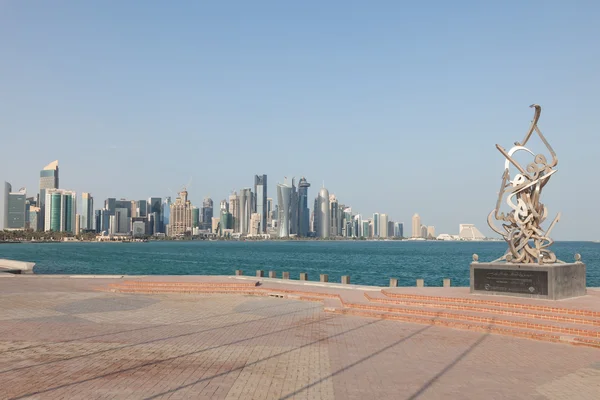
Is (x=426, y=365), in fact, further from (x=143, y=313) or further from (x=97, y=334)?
(x=143, y=313)

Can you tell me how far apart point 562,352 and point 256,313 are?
9190mm

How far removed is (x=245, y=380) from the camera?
30.6 ft

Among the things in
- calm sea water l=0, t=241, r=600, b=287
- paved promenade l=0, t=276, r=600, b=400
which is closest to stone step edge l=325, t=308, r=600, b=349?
paved promenade l=0, t=276, r=600, b=400

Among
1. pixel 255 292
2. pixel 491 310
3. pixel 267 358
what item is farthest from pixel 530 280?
pixel 255 292

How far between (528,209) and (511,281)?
2726 mm

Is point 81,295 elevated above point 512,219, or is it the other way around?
point 512,219

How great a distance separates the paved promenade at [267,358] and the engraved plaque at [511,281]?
133 cm

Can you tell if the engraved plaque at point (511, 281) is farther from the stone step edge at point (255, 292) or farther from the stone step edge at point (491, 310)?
the stone step edge at point (255, 292)

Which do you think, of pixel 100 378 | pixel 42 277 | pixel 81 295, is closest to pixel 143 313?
pixel 81 295

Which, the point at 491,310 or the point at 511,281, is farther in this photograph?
the point at 511,281

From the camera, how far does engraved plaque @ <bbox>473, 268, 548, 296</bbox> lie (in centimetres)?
1697

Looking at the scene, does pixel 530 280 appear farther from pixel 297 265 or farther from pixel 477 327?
pixel 297 265

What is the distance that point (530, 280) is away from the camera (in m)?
17.2

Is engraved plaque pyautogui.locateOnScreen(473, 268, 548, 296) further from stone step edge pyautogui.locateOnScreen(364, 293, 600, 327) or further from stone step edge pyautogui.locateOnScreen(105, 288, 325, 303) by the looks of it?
stone step edge pyautogui.locateOnScreen(105, 288, 325, 303)
